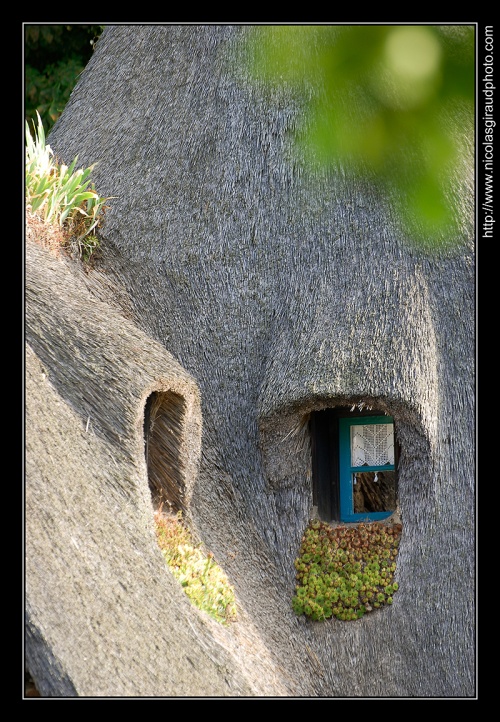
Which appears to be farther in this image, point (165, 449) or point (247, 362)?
point (247, 362)

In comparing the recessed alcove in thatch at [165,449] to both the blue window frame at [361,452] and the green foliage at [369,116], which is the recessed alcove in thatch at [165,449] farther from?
the green foliage at [369,116]

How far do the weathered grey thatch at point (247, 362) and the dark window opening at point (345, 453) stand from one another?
25 centimetres

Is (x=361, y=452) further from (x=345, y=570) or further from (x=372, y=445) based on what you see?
(x=345, y=570)

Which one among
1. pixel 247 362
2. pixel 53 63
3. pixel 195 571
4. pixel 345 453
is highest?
pixel 53 63

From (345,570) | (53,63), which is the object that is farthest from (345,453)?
(53,63)

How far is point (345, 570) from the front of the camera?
7.48 metres

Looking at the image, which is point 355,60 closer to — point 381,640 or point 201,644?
point 201,644

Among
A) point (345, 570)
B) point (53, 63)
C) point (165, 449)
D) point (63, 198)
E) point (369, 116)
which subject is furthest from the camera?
point (53, 63)

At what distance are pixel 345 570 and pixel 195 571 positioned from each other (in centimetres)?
161

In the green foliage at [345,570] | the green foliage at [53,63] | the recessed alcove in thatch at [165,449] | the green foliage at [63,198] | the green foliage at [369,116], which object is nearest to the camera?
the recessed alcove in thatch at [165,449]

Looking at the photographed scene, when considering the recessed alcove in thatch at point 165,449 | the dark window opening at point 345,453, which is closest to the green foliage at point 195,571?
the recessed alcove in thatch at point 165,449

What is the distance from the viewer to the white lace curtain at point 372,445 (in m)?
7.84

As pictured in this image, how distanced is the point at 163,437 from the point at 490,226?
304 centimetres

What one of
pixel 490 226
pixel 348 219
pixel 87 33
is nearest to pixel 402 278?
pixel 348 219
